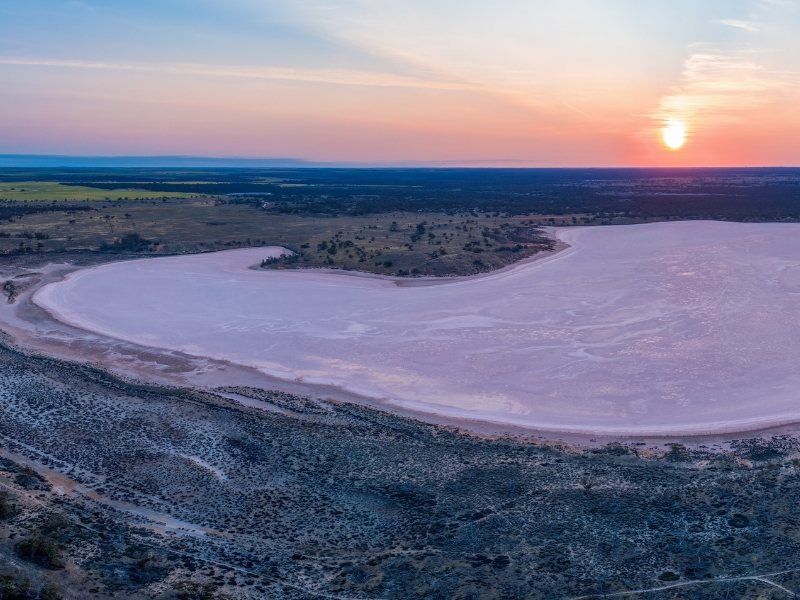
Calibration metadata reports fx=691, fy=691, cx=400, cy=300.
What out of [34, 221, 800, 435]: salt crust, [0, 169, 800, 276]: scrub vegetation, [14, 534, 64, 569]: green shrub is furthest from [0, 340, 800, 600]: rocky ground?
[0, 169, 800, 276]: scrub vegetation

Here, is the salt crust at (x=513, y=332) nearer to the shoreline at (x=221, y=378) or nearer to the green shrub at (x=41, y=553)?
the shoreline at (x=221, y=378)

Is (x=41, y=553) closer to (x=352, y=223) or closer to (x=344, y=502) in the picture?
(x=344, y=502)

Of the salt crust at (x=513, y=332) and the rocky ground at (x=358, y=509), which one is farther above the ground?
the salt crust at (x=513, y=332)

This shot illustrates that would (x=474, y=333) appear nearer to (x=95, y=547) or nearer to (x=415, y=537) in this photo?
(x=415, y=537)

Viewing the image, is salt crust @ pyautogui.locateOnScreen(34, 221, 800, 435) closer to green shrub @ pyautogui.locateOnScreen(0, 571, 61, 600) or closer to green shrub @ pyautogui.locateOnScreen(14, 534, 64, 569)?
green shrub @ pyautogui.locateOnScreen(14, 534, 64, 569)

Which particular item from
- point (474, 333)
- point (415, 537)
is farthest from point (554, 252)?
point (415, 537)

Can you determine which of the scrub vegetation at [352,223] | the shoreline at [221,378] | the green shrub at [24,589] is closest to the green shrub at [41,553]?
the green shrub at [24,589]
